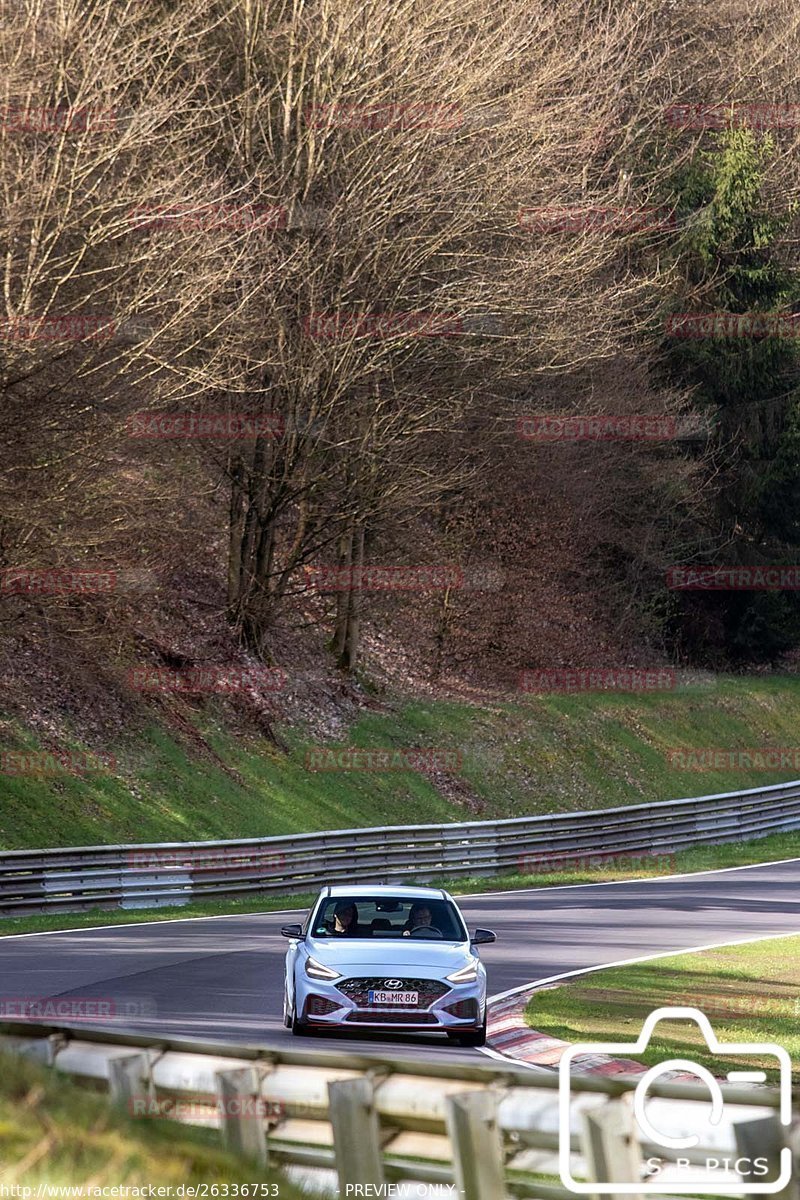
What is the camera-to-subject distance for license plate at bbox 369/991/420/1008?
46.5 feet

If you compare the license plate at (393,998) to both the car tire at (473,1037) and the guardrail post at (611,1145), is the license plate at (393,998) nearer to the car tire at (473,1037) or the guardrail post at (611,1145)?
the car tire at (473,1037)

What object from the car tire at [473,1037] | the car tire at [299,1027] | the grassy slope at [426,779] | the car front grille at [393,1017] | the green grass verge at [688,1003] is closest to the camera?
the car tire at [299,1027]

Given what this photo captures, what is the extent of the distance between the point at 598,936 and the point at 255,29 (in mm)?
20340

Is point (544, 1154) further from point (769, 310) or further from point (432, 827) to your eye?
point (769, 310)

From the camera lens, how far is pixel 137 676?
3431cm

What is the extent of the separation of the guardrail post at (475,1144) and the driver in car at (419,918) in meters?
11.1

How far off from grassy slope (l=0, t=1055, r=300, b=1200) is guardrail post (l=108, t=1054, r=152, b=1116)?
0.35 ft

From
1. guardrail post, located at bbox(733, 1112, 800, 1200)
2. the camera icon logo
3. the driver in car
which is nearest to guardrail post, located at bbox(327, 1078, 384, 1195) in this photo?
the camera icon logo

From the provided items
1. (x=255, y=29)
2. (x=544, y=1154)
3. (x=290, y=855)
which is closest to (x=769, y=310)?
(x=255, y=29)

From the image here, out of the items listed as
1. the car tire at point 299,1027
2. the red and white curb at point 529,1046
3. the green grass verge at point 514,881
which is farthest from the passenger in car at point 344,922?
the green grass verge at point 514,881

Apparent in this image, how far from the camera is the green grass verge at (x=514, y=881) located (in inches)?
945

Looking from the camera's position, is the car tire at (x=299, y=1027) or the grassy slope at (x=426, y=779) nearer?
the car tire at (x=299, y=1027)

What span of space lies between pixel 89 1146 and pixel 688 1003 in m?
13.6

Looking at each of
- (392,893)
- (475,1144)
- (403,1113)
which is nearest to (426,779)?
(392,893)
